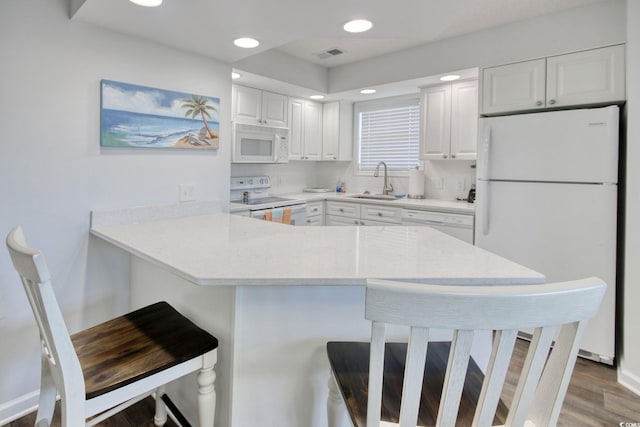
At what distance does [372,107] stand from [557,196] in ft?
8.50

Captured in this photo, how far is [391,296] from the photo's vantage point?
2.02 feet

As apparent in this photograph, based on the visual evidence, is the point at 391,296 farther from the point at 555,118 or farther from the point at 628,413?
the point at 555,118

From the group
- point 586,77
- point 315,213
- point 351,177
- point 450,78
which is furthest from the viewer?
point 351,177

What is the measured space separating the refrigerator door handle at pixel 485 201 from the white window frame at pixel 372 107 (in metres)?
1.46

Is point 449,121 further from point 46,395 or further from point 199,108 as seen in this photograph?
point 46,395

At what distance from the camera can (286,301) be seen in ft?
4.11

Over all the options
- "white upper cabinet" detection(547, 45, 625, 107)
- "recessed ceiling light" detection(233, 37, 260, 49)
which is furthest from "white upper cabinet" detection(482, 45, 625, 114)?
"recessed ceiling light" detection(233, 37, 260, 49)

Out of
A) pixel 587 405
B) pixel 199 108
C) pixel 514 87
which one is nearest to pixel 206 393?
pixel 199 108

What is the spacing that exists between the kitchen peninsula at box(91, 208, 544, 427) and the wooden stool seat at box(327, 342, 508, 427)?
0.15 m

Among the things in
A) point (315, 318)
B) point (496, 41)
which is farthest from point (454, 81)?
point (315, 318)

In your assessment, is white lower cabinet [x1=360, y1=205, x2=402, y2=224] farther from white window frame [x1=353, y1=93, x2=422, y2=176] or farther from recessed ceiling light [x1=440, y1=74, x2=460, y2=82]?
recessed ceiling light [x1=440, y1=74, x2=460, y2=82]

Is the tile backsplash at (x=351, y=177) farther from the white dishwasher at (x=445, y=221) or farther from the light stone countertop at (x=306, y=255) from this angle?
the light stone countertop at (x=306, y=255)

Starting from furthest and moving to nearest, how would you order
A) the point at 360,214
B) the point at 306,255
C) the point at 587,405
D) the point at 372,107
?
the point at 372,107, the point at 360,214, the point at 587,405, the point at 306,255

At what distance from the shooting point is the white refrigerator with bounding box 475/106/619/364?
2.19 metres
